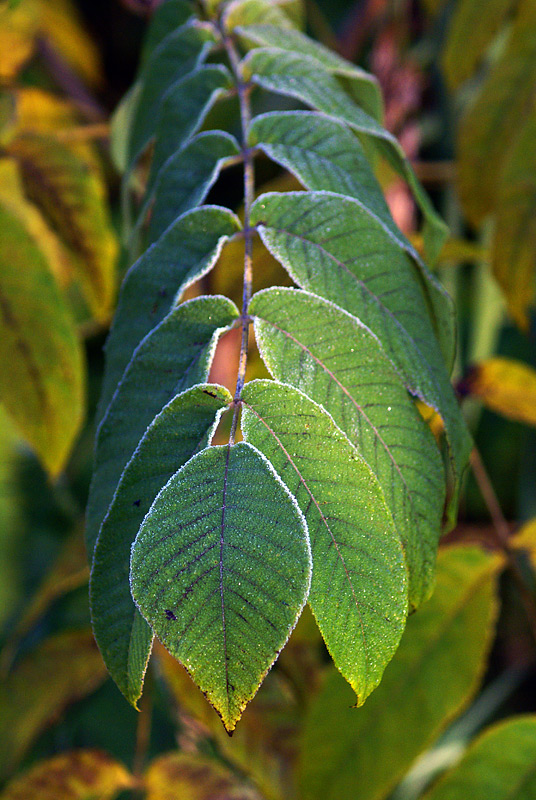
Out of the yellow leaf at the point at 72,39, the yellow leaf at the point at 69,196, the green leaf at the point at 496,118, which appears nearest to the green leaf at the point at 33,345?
the yellow leaf at the point at 69,196

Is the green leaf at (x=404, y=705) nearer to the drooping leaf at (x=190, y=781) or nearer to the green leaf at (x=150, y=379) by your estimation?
the drooping leaf at (x=190, y=781)

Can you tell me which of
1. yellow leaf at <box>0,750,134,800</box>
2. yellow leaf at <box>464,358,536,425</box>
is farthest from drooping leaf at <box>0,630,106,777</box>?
yellow leaf at <box>464,358,536,425</box>

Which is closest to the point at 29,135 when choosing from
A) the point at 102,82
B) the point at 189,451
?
the point at 189,451

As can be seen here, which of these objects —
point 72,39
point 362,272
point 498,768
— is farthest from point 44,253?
point 72,39

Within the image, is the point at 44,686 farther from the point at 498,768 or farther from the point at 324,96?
the point at 324,96

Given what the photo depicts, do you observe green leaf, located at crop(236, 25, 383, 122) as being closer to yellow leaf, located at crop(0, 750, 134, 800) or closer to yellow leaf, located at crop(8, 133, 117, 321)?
yellow leaf, located at crop(8, 133, 117, 321)

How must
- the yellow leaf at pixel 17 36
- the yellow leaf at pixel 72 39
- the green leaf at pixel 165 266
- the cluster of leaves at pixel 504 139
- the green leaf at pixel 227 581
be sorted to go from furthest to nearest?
1. the yellow leaf at pixel 72 39
2. the yellow leaf at pixel 17 36
3. the cluster of leaves at pixel 504 139
4. the green leaf at pixel 165 266
5. the green leaf at pixel 227 581
